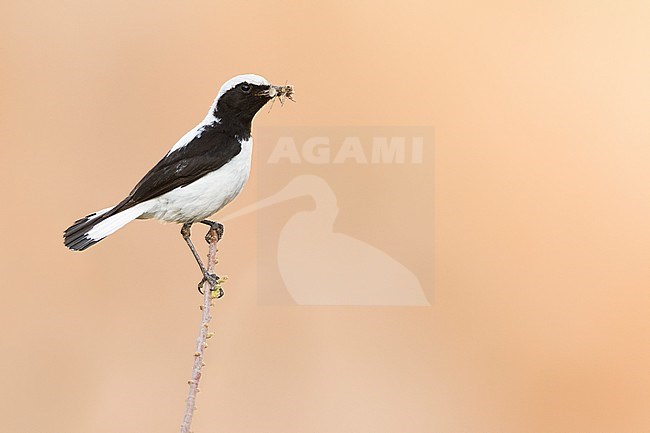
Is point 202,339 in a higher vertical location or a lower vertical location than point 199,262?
lower

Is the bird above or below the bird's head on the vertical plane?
below

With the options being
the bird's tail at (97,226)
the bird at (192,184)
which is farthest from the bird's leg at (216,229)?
the bird's tail at (97,226)

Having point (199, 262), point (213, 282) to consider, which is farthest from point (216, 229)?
point (213, 282)

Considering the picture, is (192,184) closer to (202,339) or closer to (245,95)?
(245,95)

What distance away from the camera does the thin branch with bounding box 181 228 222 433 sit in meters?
1.95

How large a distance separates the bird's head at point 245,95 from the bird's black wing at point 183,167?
0.14m

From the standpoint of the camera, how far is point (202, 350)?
2096 mm

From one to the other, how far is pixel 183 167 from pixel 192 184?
0.21 feet

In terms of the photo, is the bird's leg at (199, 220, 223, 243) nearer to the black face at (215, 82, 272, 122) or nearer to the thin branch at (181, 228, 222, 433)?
the thin branch at (181, 228, 222, 433)

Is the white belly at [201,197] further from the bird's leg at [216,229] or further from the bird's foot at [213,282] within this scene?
the bird's foot at [213,282]

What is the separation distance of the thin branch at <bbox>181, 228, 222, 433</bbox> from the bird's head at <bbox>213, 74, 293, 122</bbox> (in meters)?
0.51

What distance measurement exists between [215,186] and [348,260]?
1917 mm

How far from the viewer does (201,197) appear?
8.49ft

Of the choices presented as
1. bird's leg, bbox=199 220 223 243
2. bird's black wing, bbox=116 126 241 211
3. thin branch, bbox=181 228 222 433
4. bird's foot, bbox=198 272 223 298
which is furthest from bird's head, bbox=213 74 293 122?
bird's foot, bbox=198 272 223 298
